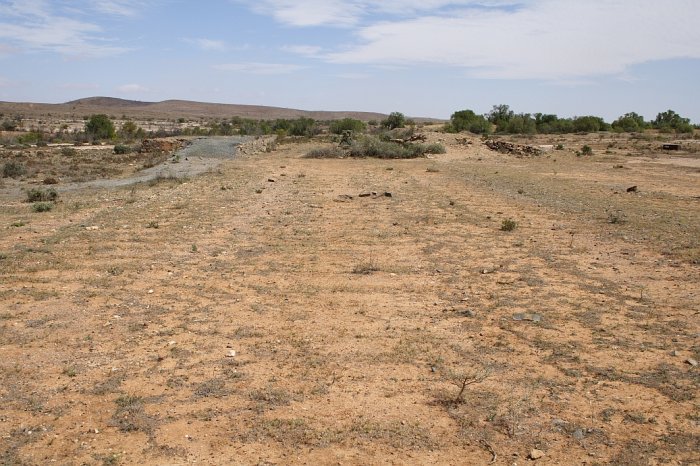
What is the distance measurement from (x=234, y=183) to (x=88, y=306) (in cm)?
1410

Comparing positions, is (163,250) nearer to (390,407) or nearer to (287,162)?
(390,407)

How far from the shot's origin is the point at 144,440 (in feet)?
15.1

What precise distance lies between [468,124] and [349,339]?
57.0 metres

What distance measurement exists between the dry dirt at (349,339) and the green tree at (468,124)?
46813 mm

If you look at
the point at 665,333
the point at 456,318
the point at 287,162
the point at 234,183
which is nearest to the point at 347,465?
the point at 456,318

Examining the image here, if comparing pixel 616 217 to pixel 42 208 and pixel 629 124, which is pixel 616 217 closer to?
pixel 42 208

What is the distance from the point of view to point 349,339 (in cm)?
668

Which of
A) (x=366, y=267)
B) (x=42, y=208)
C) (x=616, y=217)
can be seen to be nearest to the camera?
(x=366, y=267)

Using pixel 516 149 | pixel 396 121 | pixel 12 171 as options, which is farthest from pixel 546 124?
pixel 12 171

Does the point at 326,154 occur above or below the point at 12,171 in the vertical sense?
above

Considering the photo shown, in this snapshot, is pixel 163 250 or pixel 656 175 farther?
pixel 656 175

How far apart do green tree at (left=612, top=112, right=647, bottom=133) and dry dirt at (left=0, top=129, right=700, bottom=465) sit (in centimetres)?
5590

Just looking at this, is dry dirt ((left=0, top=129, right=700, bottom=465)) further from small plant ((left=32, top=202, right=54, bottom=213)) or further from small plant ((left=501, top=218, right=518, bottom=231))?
small plant ((left=32, top=202, right=54, bottom=213))

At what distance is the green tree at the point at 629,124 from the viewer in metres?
64.0
